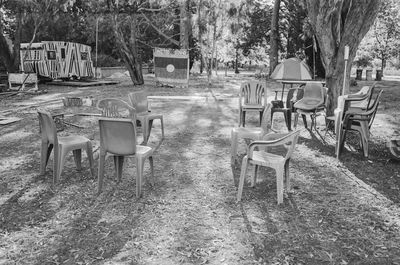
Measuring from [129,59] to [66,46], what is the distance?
4769 mm

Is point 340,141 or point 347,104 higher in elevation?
point 347,104

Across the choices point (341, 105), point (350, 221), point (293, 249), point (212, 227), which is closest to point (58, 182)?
point (212, 227)

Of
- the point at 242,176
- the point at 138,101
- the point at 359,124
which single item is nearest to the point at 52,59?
the point at 138,101

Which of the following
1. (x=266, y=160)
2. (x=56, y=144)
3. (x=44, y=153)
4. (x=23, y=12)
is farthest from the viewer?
(x=23, y=12)

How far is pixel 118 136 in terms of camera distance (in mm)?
3799

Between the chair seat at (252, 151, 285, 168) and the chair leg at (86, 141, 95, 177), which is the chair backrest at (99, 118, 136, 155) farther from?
the chair seat at (252, 151, 285, 168)

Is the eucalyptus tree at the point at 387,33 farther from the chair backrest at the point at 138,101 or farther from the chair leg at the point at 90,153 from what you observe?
the chair leg at the point at 90,153

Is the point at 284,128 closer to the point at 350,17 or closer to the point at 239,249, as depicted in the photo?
the point at 350,17

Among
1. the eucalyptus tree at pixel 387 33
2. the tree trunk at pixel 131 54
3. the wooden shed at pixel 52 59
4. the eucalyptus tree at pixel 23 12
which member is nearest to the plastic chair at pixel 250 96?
the tree trunk at pixel 131 54

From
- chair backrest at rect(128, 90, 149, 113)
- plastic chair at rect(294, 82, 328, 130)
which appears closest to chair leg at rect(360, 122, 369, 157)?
plastic chair at rect(294, 82, 328, 130)

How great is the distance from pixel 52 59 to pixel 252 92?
14.4 meters

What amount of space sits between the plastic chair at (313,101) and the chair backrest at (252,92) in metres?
0.70

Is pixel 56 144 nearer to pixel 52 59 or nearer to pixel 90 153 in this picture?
pixel 90 153

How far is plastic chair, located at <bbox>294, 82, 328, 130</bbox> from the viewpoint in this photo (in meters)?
6.91
